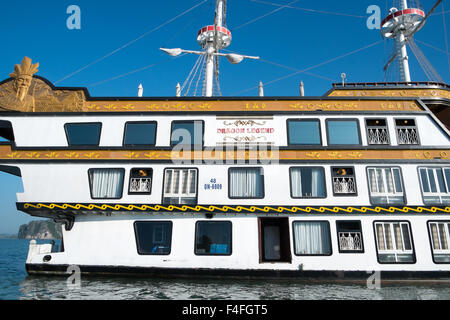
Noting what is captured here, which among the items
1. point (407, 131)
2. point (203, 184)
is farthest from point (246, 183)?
point (407, 131)

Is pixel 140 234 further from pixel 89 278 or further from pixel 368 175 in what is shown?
pixel 368 175

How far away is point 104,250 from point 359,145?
12.6 m

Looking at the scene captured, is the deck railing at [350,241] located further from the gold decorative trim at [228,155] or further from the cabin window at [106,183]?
the cabin window at [106,183]

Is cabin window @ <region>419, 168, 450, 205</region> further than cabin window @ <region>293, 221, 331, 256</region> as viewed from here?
Yes

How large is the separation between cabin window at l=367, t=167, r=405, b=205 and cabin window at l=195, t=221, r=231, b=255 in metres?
6.71

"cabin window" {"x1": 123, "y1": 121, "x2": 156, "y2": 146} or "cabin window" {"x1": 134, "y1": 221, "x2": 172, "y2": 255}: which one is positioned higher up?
"cabin window" {"x1": 123, "y1": 121, "x2": 156, "y2": 146}

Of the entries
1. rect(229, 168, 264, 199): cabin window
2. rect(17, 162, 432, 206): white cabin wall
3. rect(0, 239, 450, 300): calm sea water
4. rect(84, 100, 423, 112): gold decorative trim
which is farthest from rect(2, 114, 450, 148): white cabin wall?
rect(0, 239, 450, 300): calm sea water

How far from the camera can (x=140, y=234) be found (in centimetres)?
1260

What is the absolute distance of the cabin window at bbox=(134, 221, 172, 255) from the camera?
12359 mm

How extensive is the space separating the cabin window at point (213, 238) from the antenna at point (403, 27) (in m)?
21.4

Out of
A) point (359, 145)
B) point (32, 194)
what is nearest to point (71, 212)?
point (32, 194)

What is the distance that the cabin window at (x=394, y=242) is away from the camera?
39.4 feet

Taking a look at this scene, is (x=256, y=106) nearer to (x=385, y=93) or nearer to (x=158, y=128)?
(x=158, y=128)

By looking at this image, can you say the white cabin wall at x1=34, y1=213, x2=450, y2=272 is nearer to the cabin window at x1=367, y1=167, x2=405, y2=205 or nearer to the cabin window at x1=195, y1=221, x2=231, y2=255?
the cabin window at x1=195, y1=221, x2=231, y2=255
